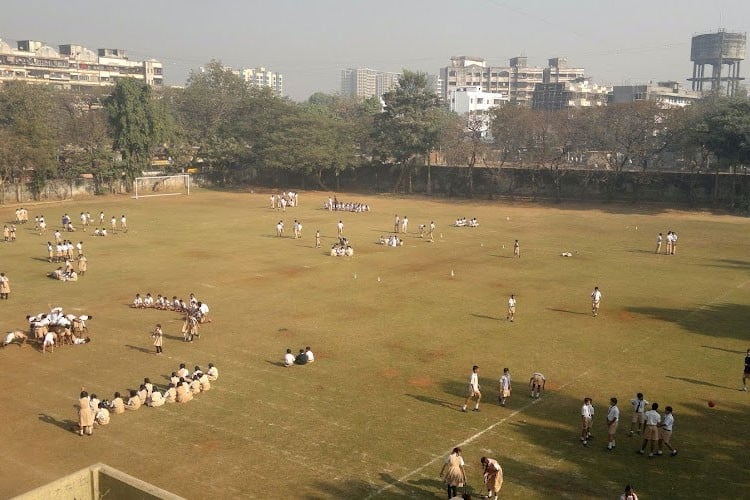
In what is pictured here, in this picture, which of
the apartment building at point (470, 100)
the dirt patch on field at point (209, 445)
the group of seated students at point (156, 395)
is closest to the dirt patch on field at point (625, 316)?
the group of seated students at point (156, 395)

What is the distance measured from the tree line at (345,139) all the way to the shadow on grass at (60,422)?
4943cm

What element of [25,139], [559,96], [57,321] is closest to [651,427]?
[57,321]

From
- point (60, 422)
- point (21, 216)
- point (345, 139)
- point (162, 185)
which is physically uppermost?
point (345, 139)

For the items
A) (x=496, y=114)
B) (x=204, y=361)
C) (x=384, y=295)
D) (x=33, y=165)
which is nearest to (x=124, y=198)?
(x=33, y=165)

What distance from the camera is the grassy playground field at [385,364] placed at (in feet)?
51.4

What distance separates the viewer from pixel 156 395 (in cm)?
1902

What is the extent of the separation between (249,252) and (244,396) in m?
22.2

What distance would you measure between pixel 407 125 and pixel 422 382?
58.1 m

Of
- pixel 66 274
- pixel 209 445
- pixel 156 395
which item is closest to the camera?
pixel 209 445

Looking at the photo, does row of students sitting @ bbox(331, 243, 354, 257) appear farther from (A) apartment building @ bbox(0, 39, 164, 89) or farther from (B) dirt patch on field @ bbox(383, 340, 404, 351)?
(A) apartment building @ bbox(0, 39, 164, 89)

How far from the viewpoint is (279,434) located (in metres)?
17.3

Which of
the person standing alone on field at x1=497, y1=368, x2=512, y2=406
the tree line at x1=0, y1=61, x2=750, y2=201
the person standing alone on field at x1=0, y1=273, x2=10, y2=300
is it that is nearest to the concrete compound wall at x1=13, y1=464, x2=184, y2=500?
the person standing alone on field at x1=497, y1=368, x2=512, y2=406

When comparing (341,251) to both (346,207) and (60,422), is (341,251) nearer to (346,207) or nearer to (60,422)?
(346,207)

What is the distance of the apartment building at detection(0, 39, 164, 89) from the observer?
150750 mm
